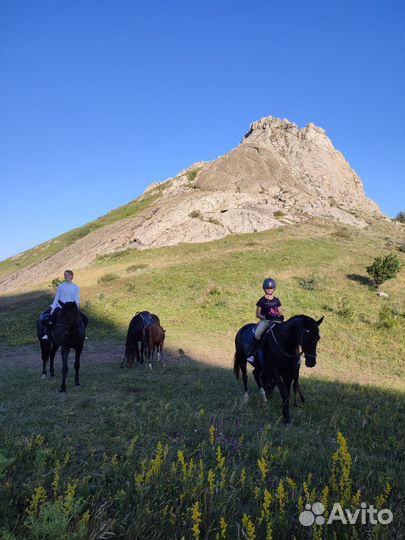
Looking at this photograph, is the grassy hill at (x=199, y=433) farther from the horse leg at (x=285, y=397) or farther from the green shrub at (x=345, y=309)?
the horse leg at (x=285, y=397)

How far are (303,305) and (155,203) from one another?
1625 inches

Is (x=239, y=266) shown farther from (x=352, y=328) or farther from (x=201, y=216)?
(x=201, y=216)

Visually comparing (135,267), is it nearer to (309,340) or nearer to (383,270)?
(383,270)

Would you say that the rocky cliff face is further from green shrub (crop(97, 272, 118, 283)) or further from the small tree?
the small tree

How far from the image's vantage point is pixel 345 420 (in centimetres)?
817

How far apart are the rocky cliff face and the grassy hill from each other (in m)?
22.3

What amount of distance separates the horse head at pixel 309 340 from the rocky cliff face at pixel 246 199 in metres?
40.2

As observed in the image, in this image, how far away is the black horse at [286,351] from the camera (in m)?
7.87

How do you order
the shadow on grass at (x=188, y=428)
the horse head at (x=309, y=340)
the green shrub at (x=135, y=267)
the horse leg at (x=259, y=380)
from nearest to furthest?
the shadow on grass at (x=188, y=428), the horse head at (x=309, y=340), the horse leg at (x=259, y=380), the green shrub at (x=135, y=267)

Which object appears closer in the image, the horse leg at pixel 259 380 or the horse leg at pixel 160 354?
the horse leg at pixel 259 380

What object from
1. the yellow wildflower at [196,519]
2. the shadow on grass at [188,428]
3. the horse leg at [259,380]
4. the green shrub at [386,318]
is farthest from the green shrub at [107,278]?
the yellow wildflower at [196,519]

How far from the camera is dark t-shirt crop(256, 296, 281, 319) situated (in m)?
9.78

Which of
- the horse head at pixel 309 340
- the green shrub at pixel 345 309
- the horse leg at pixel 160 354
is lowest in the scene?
the horse leg at pixel 160 354

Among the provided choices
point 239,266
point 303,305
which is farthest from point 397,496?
point 239,266
